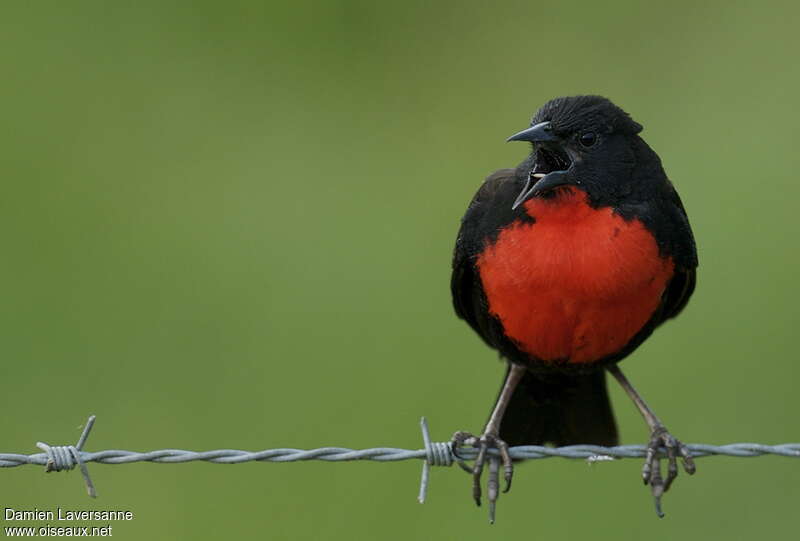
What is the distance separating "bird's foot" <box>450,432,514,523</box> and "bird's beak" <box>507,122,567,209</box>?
3.48ft

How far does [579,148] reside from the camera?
669 cm

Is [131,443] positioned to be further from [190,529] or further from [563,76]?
[563,76]

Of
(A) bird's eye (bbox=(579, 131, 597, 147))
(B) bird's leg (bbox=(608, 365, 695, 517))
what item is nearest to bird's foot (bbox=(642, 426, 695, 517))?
(B) bird's leg (bbox=(608, 365, 695, 517))

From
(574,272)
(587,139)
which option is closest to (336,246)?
(587,139)

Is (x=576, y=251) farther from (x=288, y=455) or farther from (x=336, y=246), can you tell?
(x=336, y=246)

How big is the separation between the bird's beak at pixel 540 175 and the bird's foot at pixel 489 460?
1060 mm

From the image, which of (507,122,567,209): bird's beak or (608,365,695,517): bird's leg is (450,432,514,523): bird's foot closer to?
(608,365,695,517): bird's leg

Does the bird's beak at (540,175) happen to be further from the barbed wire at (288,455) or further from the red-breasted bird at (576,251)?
the barbed wire at (288,455)

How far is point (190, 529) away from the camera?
8.55 metres

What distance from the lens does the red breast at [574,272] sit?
6543 millimetres

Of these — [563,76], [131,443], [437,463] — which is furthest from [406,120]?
[437,463]

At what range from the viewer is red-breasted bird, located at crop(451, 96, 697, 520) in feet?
21.5

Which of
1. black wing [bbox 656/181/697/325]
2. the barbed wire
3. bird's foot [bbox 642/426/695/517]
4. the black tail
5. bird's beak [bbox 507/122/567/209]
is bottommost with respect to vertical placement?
the barbed wire

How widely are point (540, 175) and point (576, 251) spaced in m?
0.33
